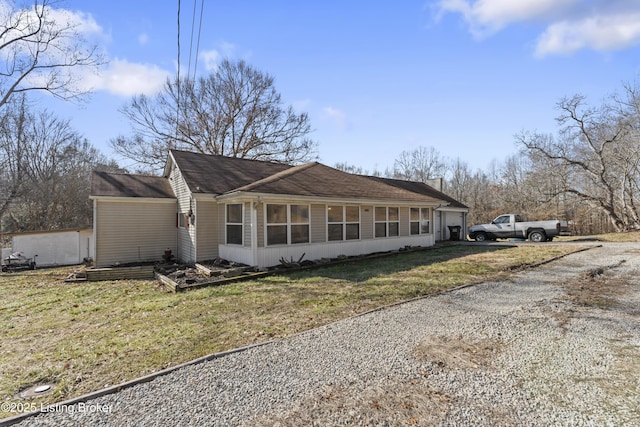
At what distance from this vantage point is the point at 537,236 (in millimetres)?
17516

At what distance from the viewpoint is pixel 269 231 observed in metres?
9.91

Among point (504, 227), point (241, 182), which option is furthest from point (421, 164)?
point (241, 182)

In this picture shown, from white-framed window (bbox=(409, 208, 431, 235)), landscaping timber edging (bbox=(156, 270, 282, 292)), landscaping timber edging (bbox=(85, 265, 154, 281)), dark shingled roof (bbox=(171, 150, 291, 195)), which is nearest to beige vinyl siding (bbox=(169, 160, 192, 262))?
dark shingled roof (bbox=(171, 150, 291, 195))

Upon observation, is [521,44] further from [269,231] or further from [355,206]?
[269,231]


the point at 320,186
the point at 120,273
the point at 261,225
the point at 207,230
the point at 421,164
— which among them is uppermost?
the point at 421,164

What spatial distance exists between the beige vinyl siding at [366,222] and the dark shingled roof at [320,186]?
63 centimetres

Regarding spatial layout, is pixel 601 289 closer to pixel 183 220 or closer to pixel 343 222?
pixel 343 222

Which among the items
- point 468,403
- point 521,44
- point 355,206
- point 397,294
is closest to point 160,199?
point 355,206

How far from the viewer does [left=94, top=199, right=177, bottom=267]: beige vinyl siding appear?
36.1ft

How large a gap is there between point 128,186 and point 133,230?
1.91m

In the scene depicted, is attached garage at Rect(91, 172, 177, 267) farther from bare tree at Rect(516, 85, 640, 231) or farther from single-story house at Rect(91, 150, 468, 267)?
bare tree at Rect(516, 85, 640, 231)

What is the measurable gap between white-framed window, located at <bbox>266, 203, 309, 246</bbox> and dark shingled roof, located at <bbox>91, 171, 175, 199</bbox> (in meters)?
5.16

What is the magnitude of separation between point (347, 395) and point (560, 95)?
2810 cm

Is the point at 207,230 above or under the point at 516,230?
above
